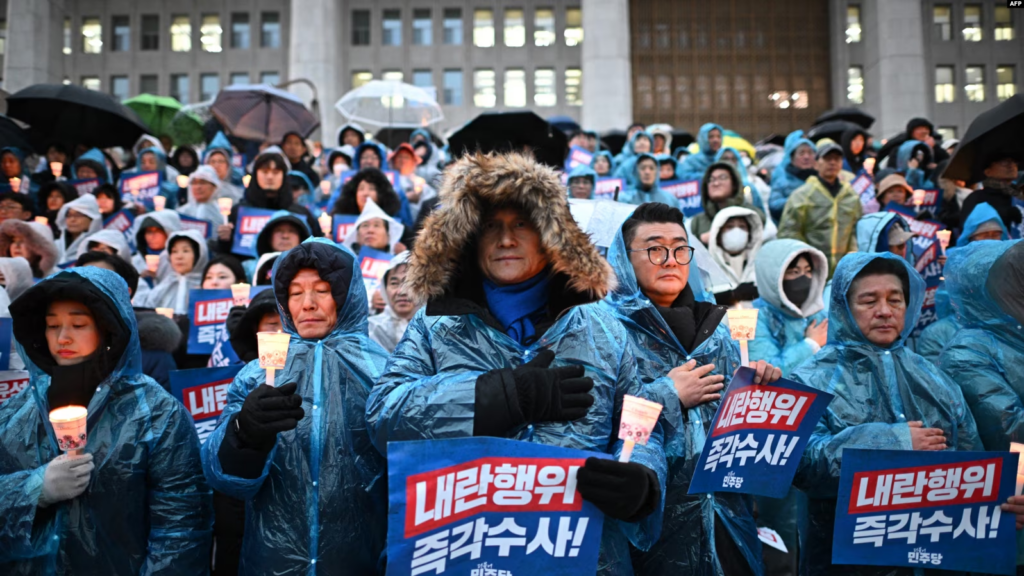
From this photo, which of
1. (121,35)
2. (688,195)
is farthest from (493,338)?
(121,35)

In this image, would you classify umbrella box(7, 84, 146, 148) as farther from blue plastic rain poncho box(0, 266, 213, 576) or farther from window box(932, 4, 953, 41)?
window box(932, 4, 953, 41)

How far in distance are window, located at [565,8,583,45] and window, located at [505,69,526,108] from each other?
3019 mm

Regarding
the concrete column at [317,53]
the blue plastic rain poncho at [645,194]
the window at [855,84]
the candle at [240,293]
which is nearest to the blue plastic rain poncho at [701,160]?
the blue plastic rain poncho at [645,194]

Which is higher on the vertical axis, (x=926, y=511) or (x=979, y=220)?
(x=979, y=220)

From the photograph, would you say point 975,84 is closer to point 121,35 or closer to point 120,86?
point 120,86

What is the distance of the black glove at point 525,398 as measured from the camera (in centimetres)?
243

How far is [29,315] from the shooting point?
11.1 feet

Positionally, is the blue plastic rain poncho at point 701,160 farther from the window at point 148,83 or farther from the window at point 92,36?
the window at point 92,36

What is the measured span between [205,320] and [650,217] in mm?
3494

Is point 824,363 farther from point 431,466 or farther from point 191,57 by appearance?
point 191,57

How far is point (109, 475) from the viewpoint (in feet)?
10.1

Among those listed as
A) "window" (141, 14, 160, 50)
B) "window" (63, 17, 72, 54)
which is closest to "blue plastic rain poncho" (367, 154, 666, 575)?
"window" (141, 14, 160, 50)

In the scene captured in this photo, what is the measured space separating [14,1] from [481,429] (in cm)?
3963

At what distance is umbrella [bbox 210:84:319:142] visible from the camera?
47.7 ft
